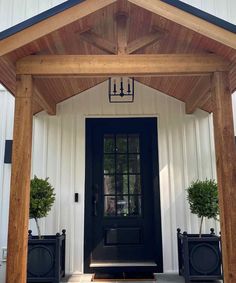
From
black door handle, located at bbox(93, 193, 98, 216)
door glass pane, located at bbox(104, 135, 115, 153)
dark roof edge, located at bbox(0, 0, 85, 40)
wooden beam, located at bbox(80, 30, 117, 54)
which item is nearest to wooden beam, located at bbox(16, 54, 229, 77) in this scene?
wooden beam, located at bbox(80, 30, 117, 54)

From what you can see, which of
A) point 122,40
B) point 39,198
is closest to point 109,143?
point 39,198

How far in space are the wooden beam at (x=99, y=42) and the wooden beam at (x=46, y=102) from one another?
104 cm

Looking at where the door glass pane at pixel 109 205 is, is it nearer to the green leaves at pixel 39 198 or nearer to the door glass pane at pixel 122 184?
the door glass pane at pixel 122 184

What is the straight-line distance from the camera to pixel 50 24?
301 cm

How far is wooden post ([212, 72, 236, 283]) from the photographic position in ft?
9.61

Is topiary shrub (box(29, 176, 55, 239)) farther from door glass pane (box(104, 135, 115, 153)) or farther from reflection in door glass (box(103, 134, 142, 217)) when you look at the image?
door glass pane (box(104, 135, 115, 153))

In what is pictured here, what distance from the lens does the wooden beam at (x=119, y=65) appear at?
3.19m

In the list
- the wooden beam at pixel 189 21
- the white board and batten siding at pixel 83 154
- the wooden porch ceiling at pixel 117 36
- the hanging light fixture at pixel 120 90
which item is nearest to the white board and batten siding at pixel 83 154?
the white board and batten siding at pixel 83 154

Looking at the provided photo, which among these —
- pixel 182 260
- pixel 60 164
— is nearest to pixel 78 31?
pixel 60 164

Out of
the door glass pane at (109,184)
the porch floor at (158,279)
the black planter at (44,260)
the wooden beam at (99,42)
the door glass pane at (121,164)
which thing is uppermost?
the wooden beam at (99,42)

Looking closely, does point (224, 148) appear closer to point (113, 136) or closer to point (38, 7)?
point (113, 136)

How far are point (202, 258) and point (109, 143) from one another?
220 centimetres

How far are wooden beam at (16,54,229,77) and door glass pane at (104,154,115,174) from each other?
2002 mm

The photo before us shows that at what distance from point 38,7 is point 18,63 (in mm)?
3459
